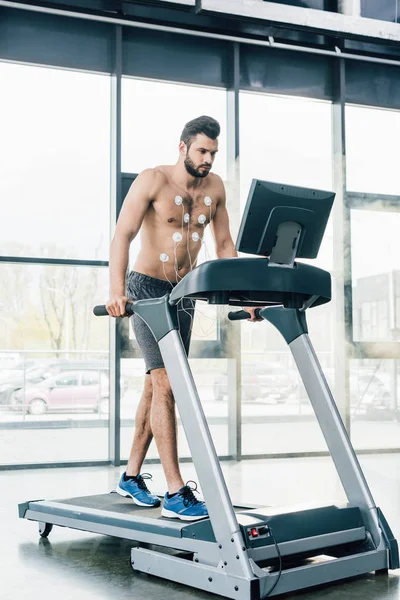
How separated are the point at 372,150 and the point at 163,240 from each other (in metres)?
3.33

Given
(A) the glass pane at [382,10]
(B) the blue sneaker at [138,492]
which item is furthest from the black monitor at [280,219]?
(A) the glass pane at [382,10]

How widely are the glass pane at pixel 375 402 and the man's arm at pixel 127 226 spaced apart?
10.3 feet

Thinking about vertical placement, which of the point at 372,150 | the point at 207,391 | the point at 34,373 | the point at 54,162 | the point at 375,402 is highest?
the point at 372,150

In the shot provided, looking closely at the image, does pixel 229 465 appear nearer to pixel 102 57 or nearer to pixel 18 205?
pixel 18 205

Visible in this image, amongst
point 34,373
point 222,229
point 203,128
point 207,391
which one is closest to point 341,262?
point 207,391

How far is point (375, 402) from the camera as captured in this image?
227 inches

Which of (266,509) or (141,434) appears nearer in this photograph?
(266,509)

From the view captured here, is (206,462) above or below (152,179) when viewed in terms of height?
below

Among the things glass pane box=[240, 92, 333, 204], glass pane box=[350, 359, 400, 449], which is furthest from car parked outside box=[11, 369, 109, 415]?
glass pane box=[350, 359, 400, 449]

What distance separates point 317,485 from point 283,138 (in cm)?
268

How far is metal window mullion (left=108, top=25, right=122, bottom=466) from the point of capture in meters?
5.13

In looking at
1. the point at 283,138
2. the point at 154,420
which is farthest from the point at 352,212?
the point at 154,420

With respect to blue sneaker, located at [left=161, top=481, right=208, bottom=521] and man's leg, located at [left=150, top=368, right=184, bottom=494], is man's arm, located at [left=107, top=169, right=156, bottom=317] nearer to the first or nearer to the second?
man's leg, located at [left=150, top=368, right=184, bottom=494]

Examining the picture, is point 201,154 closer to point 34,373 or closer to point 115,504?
point 115,504
